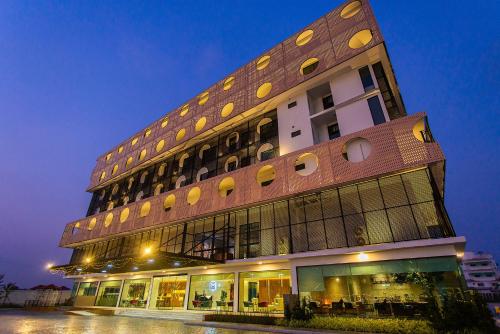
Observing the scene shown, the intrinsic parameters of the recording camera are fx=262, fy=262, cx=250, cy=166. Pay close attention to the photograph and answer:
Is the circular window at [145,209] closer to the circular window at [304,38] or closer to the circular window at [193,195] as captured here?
the circular window at [193,195]

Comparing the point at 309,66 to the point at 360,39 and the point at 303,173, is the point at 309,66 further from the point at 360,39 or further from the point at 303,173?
the point at 303,173

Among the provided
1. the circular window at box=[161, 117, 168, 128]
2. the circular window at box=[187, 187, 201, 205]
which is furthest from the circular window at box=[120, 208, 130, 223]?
the circular window at box=[161, 117, 168, 128]

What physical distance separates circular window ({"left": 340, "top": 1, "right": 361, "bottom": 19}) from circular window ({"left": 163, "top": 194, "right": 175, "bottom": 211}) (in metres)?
21.3

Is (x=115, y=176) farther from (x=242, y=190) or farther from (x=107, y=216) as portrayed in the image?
(x=242, y=190)

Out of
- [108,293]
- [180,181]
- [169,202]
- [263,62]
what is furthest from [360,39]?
[108,293]

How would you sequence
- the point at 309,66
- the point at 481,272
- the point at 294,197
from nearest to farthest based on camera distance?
the point at 294,197 → the point at 309,66 → the point at 481,272

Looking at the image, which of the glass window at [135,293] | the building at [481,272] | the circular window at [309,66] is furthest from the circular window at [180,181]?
the building at [481,272]

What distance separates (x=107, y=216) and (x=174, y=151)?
10.9m

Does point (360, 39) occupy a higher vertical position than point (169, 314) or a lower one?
higher

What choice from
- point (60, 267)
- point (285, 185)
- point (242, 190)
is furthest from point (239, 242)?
point (60, 267)

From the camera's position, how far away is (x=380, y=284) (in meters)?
15.1

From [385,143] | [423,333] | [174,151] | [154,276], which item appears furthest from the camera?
[174,151]

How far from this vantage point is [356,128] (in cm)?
1819

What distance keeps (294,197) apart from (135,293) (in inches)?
778
